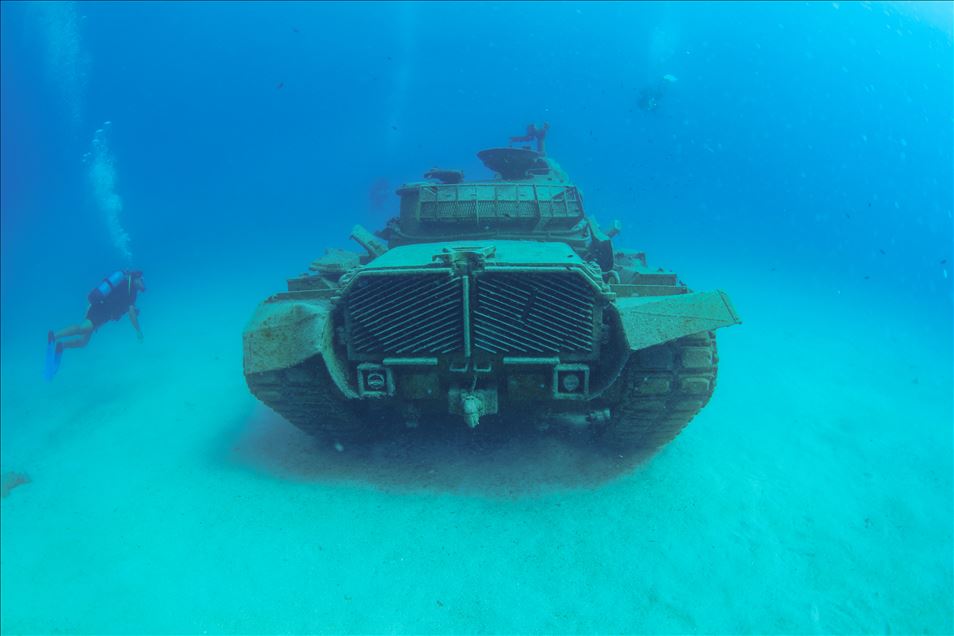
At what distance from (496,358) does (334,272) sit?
270 cm

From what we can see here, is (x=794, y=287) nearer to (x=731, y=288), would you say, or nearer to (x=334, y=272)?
(x=731, y=288)

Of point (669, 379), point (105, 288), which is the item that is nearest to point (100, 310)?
point (105, 288)

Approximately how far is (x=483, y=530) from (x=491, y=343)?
1924 mm

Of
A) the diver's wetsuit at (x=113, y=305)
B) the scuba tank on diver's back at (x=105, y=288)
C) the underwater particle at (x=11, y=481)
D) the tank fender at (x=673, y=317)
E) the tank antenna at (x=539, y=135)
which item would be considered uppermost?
Answer: the tank antenna at (x=539, y=135)

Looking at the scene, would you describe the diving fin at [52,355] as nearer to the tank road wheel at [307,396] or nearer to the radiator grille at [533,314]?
the tank road wheel at [307,396]

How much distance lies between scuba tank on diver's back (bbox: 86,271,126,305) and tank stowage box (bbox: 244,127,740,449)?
334 inches

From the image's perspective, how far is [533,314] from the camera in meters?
4.16

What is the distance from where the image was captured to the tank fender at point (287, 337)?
421cm

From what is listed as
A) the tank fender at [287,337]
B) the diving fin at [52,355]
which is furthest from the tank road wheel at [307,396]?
the diving fin at [52,355]

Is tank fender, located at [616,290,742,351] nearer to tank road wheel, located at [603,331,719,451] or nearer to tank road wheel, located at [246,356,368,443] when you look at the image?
tank road wheel, located at [603,331,719,451]

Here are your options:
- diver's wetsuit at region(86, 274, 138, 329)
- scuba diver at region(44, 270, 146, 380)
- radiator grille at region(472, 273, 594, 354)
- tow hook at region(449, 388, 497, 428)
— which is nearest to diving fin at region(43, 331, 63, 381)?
scuba diver at region(44, 270, 146, 380)

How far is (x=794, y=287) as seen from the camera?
→ 1912cm

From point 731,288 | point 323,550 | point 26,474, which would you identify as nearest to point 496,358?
point 323,550

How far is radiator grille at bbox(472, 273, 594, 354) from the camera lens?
4105 millimetres
